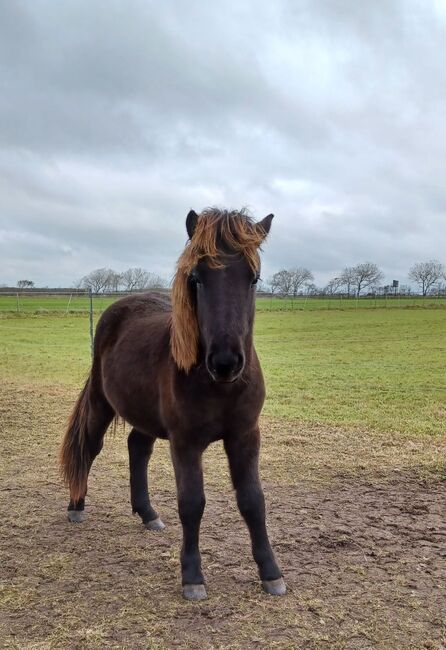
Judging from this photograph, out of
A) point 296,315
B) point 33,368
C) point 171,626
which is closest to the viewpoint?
point 171,626

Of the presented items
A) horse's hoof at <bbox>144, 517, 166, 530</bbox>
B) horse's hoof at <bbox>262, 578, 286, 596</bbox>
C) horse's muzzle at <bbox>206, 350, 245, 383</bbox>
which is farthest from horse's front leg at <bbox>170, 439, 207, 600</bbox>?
horse's hoof at <bbox>144, 517, 166, 530</bbox>

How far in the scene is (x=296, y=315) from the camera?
4012 cm

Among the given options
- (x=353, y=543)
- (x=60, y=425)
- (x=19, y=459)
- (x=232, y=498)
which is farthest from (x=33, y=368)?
(x=353, y=543)

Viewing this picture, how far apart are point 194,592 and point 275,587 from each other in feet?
1.64

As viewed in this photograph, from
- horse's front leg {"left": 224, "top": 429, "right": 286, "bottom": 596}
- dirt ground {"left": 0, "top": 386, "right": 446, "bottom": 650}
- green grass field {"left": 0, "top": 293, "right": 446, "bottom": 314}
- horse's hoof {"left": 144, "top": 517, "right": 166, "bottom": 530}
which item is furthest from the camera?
green grass field {"left": 0, "top": 293, "right": 446, "bottom": 314}

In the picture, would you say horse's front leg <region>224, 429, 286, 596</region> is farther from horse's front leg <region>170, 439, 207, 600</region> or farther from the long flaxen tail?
the long flaxen tail

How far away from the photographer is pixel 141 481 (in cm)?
444

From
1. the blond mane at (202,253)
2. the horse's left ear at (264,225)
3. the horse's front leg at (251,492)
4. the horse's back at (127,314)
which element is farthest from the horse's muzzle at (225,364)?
the horse's back at (127,314)

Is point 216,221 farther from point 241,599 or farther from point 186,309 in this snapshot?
point 241,599

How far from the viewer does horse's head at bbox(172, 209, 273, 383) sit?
2.74 metres

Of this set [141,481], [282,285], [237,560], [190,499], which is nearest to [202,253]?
[190,499]

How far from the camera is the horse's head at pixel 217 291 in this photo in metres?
2.74

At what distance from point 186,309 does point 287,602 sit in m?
1.84

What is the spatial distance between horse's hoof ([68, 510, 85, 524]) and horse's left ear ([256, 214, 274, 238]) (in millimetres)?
2936
